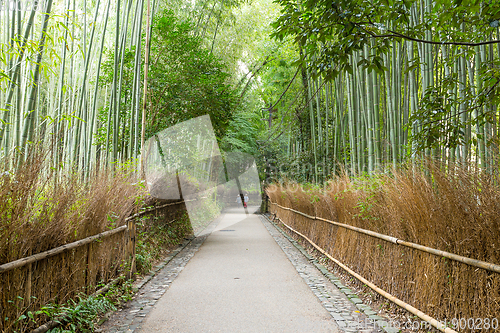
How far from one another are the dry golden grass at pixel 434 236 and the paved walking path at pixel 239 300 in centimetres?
52

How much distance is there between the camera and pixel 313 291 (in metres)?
4.24

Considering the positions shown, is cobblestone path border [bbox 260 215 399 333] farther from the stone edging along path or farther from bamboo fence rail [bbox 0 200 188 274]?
bamboo fence rail [bbox 0 200 188 274]

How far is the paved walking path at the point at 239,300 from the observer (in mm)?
3078

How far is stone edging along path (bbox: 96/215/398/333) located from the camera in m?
3.06

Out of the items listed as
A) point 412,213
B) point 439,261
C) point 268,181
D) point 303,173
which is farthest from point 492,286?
point 268,181

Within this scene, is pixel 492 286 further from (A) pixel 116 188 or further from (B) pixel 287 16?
(A) pixel 116 188

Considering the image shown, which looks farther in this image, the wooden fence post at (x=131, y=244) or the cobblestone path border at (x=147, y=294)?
the wooden fence post at (x=131, y=244)

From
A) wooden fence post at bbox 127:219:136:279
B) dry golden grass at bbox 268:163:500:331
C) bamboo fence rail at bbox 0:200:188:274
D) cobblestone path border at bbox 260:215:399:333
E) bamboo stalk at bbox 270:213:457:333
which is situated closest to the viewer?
bamboo fence rail at bbox 0:200:188:274

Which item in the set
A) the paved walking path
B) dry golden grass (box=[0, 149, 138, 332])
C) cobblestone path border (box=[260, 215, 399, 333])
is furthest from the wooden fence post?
cobblestone path border (box=[260, 215, 399, 333])

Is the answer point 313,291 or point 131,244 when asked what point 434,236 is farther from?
point 131,244

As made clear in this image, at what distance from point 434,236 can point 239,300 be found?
1.99 m

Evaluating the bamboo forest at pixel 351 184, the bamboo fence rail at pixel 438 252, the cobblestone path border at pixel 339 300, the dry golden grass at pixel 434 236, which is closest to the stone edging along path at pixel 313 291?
the cobblestone path border at pixel 339 300

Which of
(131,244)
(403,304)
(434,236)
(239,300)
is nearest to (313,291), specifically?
(239,300)

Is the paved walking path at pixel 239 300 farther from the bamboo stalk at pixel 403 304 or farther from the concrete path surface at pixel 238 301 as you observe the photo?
the bamboo stalk at pixel 403 304
